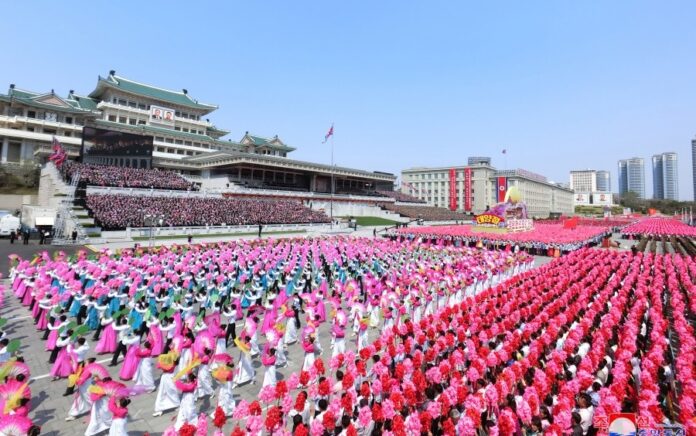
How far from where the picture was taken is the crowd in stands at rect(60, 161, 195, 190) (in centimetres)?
3666

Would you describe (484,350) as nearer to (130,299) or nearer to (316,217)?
(130,299)

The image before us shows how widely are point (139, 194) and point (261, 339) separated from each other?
34475 mm

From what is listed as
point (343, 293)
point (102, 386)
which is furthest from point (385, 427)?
point (343, 293)

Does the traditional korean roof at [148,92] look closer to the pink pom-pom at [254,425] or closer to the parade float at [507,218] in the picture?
the parade float at [507,218]

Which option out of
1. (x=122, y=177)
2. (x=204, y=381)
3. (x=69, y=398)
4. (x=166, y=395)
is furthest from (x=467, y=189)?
(x=69, y=398)

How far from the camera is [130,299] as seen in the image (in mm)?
11273

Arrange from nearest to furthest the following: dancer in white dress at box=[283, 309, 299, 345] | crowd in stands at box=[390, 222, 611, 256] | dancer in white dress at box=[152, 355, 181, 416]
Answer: dancer in white dress at box=[152, 355, 181, 416]
dancer in white dress at box=[283, 309, 299, 345]
crowd in stands at box=[390, 222, 611, 256]

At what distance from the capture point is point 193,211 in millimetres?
36969

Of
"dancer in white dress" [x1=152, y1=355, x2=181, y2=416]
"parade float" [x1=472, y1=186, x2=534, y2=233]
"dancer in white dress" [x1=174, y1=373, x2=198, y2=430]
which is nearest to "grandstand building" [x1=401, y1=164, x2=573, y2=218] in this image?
"parade float" [x1=472, y1=186, x2=534, y2=233]

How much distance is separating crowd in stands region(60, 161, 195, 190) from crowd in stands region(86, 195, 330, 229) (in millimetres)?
3736

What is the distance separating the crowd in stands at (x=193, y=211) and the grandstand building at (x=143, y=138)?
22.2 ft

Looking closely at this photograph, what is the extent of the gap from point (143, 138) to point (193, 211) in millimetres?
16286

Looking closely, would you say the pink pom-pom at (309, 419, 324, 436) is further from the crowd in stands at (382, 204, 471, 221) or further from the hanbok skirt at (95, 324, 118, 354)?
the crowd in stands at (382, 204, 471, 221)

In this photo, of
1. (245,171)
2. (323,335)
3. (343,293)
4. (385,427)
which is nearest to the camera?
(385,427)
